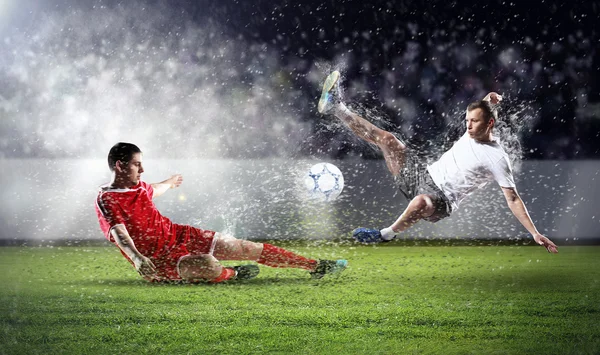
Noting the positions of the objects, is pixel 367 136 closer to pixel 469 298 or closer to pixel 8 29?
pixel 469 298

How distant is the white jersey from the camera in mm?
4789

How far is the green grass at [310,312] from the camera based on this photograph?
10.4 ft

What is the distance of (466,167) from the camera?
4859 mm

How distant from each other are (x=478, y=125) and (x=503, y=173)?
0.51 metres

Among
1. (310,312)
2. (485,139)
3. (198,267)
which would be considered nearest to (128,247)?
(198,267)

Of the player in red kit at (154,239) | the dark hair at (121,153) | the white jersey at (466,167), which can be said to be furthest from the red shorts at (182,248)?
the white jersey at (466,167)

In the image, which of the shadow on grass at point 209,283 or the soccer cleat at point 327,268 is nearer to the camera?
the shadow on grass at point 209,283

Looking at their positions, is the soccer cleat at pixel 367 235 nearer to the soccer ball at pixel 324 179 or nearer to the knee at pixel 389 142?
the knee at pixel 389 142

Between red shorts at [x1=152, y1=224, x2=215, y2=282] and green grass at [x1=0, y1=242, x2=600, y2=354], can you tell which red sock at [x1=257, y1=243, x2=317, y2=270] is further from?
red shorts at [x1=152, y1=224, x2=215, y2=282]

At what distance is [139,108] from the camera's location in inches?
277

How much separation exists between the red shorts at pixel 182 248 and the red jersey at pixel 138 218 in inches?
1.7

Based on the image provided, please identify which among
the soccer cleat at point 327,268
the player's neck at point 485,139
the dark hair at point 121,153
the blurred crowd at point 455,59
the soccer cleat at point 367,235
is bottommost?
the soccer cleat at point 327,268

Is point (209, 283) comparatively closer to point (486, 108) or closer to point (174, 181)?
point (174, 181)

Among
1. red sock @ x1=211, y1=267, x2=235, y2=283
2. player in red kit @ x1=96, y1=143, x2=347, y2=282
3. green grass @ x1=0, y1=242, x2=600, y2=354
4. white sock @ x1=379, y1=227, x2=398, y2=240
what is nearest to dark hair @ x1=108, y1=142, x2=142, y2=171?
player in red kit @ x1=96, y1=143, x2=347, y2=282
